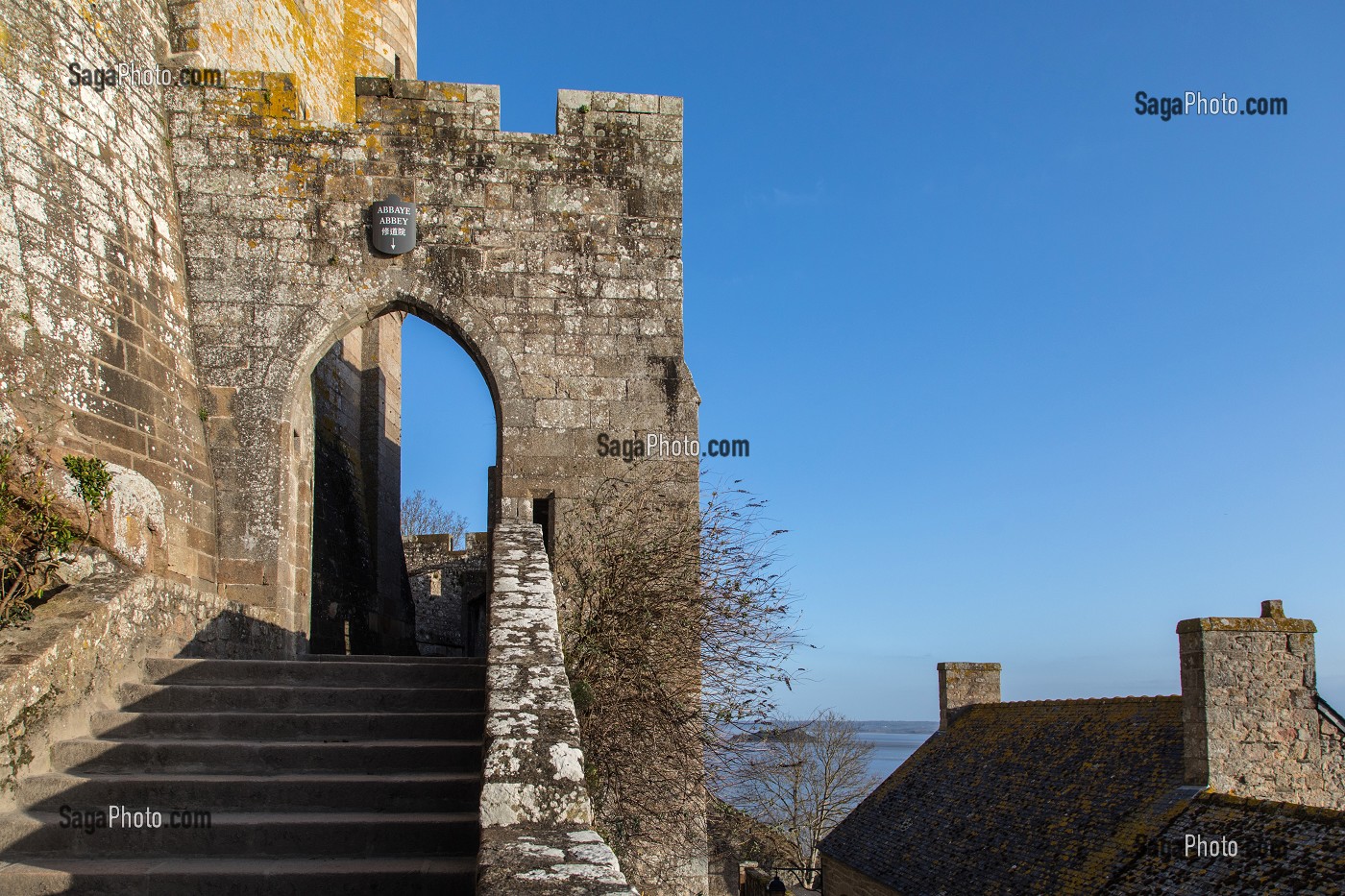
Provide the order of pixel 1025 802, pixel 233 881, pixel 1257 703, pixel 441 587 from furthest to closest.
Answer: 1. pixel 1025 802
2. pixel 441 587
3. pixel 1257 703
4. pixel 233 881

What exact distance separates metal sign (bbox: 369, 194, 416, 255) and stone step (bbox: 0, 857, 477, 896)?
5.35 m

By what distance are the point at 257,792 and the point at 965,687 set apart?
2183 cm

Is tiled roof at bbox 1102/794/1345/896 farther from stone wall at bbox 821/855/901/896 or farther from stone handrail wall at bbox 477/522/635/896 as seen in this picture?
stone handrail wall at bbox 477/522/635/896

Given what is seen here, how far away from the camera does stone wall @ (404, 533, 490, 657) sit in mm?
17203

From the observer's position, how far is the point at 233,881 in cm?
404

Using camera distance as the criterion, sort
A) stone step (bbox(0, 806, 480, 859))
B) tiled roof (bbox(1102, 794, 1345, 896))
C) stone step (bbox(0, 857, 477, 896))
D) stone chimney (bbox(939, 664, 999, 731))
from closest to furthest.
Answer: stone step (bbox(0, 857, 477, 896)) < stone step (bbox(0, 806, 480, 859)) < tiled roof (bbox(1102, 794, 1345, 896)) < stone chimney (bbox(939, 664, 999, 731))

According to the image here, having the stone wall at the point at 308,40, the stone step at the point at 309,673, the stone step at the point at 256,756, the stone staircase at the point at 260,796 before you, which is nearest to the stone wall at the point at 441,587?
the stone wall at the point at 308,40

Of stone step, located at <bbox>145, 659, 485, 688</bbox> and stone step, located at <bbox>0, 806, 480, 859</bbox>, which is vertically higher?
stone step, located at <bbox>145, 659, 485, 688</bbox>

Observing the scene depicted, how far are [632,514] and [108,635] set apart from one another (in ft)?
12.5

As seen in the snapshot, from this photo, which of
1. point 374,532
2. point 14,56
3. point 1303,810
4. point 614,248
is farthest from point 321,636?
point 1303,810

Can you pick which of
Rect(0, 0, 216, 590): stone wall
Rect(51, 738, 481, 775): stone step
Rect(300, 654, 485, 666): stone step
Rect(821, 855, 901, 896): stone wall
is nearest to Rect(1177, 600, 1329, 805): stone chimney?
Rect(821, 855, 901, 896): stone wall

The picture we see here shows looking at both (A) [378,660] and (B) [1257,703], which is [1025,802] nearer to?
(B) [1257,703]

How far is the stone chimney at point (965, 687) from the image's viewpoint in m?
24.3

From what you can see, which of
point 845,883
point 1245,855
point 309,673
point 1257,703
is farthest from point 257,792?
point 845,883
